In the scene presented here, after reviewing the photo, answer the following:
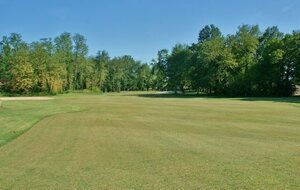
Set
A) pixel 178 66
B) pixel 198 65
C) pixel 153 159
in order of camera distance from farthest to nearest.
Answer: pixel 178 66 < pixel 198 65 < pixel 153 159

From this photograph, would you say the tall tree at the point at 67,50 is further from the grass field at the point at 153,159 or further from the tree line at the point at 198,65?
the grass field at the point at 153,159

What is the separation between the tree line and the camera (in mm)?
81750

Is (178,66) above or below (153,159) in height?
Answer: above

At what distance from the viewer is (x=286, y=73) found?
81.8 metres

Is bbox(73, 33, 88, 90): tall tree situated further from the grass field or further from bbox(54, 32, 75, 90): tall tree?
the grass field

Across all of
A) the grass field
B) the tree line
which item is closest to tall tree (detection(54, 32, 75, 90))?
the tree line

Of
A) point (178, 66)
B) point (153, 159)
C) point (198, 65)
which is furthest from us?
point (178, 66)

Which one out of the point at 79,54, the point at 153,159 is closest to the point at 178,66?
the point at 79,54

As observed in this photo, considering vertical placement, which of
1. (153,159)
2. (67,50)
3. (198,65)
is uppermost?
(67,50)

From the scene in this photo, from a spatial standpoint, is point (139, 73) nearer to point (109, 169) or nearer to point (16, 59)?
point (16, 59)

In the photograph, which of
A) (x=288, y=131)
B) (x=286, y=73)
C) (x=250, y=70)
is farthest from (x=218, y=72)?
(x=288, y=131)

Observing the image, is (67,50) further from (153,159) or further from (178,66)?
(153,159)

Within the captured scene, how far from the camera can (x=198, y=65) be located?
100062 mm

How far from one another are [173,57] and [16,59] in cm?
4945
